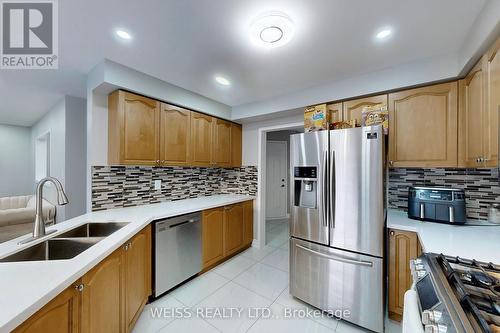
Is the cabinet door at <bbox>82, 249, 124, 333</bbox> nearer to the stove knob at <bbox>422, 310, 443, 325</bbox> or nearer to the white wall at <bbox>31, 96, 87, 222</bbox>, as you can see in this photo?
the stove knob at <bbox>422, 310, 443, 325</bbox>

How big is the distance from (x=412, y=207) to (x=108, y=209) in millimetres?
3039

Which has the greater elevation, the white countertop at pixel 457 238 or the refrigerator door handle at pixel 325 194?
the refrigerator door handle at pixel 325 194

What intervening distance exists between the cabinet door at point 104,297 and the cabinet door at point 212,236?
1.08 m

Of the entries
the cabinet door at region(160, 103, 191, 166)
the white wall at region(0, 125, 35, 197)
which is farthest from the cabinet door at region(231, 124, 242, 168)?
the white wall at region(0, 125, 35, 197)

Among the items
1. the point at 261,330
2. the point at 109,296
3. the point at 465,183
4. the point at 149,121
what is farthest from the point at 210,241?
the point at 465,183

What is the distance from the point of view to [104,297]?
1145 millimetres

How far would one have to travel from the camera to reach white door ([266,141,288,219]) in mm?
5113

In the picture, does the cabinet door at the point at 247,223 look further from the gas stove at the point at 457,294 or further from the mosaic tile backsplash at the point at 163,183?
the gas stove at the point at 457,294

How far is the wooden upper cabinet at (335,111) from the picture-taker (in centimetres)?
223

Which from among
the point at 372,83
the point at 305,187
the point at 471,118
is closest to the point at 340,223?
the point at 305,187

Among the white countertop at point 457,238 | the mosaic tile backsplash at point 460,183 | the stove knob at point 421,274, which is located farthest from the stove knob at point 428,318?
the mosaic tile backsplash at point 460,183

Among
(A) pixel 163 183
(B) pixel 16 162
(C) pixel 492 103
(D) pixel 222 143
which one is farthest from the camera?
(B) pixel 16 162

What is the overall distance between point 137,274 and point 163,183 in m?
1.29

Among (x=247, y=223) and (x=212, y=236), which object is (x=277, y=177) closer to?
(x=247, y=223)
